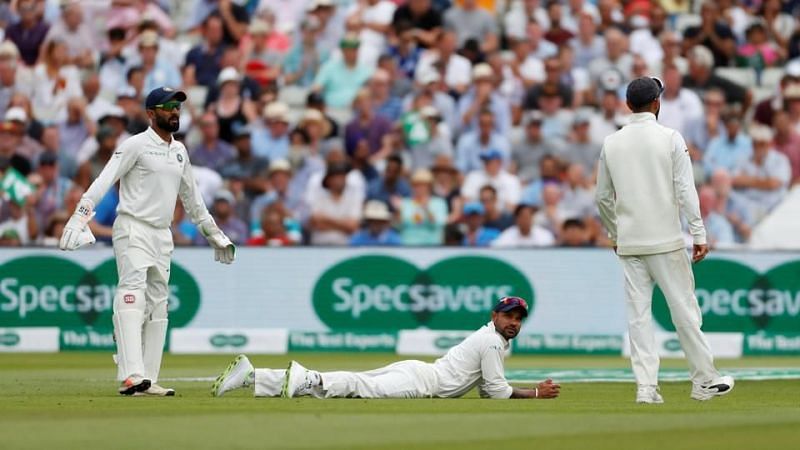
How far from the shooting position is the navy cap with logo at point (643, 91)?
10.8 m

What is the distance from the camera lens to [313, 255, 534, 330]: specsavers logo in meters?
19.2

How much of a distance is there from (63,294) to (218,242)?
758cm

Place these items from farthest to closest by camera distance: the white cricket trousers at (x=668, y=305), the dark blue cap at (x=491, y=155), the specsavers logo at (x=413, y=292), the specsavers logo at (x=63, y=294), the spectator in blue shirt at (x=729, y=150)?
the spectator in blue shirt at (x=729, y=150), the dark blue cap at (x=491, y=155), the specsavers logo at (x=413, y=292), the specsavers logo at (x=63, y=294), the white cricket trousers at (x=668, y=305)

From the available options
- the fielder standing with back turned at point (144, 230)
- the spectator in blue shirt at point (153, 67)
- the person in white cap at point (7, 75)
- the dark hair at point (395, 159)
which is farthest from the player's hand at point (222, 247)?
the person in white cap at point (7, 75)

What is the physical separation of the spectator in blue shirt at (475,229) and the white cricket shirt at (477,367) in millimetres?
8670

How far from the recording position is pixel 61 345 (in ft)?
Answer: 62.5

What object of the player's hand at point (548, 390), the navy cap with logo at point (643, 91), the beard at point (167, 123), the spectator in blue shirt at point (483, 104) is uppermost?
the spectator in blue shirt at point (483, 104)

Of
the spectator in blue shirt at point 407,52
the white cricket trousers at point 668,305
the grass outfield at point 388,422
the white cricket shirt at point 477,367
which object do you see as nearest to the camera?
the grass outfield at point 388,422

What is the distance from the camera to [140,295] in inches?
449

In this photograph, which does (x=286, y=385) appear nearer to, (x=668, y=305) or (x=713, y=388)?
(x=668, y=305)

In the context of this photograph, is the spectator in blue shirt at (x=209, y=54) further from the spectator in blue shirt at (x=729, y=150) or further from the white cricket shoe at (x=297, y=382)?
the white cricket shoe at (x=297, y=382)

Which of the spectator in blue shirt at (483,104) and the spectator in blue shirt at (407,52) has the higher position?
the spectator in blue shirt at (407,52)

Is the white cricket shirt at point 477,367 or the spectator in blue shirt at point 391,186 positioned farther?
the spectator in blue shirt at point 391,186

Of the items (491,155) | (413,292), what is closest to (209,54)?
(491,155)
